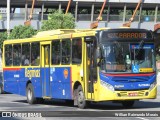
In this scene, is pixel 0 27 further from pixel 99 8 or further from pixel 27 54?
pixel 27 54

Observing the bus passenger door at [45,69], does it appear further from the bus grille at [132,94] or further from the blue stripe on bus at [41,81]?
the bus grille at [132,94]

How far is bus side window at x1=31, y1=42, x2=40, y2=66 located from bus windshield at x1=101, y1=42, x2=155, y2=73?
5007 millimetres

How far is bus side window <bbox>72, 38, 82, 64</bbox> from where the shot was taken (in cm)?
1997

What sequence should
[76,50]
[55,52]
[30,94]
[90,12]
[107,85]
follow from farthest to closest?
[90,12] < [30,94] < [55,52] < [76,50] < [107,85]

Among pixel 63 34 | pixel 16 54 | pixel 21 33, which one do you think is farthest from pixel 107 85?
pixel 21 33

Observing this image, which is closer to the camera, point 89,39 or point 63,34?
point 89,39

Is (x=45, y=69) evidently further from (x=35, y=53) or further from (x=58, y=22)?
(x=58, y=22)

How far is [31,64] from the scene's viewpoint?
78.6 ft

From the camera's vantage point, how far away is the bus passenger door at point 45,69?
22.5 metres

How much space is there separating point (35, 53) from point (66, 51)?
2.91m

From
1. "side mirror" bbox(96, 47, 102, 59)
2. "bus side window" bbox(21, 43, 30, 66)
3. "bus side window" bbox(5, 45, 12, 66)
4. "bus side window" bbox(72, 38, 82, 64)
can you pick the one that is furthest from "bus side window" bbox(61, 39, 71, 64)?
"bus side window" bbox(5, 45, 12, 66)

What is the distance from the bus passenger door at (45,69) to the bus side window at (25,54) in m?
1.42

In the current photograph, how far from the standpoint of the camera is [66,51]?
20.9m

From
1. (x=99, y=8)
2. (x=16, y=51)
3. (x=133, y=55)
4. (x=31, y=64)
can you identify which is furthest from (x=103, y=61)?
(x=99, y=8)
